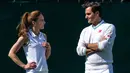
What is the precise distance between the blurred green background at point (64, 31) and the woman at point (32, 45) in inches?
121

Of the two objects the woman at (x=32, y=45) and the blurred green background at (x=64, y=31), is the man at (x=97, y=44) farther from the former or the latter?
the blurred green background at (x=64, y=31)

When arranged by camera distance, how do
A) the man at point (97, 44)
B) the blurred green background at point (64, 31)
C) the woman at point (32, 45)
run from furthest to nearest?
the blurred green background at point (64, 31)
the man at point (97, 44)
the woman at point (32, 45)

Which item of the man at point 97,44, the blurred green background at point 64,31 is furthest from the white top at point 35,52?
the blurred green background at point 64,31

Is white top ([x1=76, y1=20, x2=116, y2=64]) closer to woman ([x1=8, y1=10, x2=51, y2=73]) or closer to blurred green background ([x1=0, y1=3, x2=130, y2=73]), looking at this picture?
woman ([x1=8, y1=10, x2=51, y2=73])

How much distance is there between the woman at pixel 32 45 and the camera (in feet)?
17.3

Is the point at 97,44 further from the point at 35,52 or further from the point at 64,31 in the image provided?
the point at 64,31

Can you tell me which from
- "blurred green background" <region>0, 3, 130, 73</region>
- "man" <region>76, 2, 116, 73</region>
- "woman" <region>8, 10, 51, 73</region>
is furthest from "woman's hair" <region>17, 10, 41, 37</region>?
"blurred green background" <region>0, 3, 130, 73</region>

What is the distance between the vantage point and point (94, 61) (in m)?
5.38

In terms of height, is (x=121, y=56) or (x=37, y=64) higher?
(x=37, y=64)

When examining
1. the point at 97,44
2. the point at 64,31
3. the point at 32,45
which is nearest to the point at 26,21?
the point at 32,45

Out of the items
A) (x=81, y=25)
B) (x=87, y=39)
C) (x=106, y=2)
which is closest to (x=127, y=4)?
(x=106, y=2)

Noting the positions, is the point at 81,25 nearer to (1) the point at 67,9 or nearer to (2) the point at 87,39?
(1) the point at 67,9

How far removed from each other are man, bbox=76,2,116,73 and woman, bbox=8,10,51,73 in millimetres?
506

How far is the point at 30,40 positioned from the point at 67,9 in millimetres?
3518
